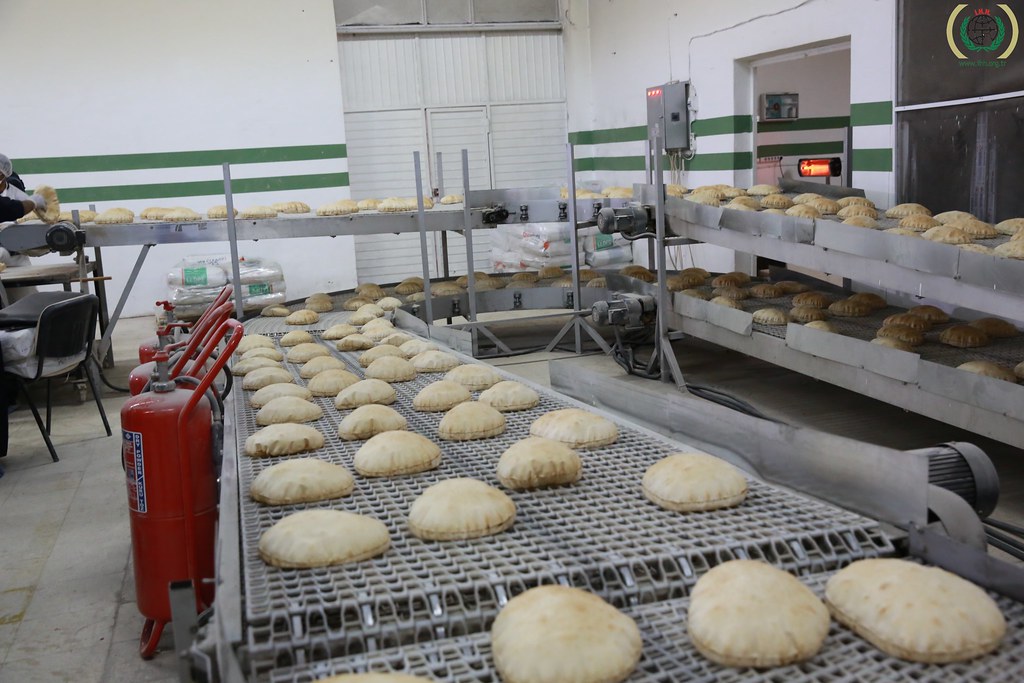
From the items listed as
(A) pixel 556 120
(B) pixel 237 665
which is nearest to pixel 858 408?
(B) pixel 237 665

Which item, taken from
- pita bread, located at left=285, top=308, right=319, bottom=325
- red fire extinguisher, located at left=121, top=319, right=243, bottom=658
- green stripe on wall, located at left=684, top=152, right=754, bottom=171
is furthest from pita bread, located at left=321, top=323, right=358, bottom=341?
green stripe on wall, located at left=684, top=152, right=754, bottom=171

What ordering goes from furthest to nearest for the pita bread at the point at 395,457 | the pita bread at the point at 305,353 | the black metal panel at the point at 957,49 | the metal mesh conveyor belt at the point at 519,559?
the black metal panel at the point at 957,49, the pita bread at the point at 305,353, the pita bread at the point at 395,457, the metal mesh conveyor belt at the point at 519,559

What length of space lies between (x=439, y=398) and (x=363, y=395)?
0.25 m

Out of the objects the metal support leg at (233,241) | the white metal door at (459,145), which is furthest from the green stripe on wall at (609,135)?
the metal support leg at (233,241)

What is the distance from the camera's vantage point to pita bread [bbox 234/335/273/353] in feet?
12.4

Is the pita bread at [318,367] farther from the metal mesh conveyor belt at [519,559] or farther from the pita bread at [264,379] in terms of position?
the metal mesh conveyor belt at [519,559]

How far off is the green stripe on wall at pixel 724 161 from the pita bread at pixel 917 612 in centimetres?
627

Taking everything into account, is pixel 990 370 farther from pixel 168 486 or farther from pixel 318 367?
pixel 168 486

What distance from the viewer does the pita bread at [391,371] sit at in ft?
9.61

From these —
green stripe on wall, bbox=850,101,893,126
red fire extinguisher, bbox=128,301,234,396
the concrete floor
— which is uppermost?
green stripe on wall, bbox=850,101,893,126

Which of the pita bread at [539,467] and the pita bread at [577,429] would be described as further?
the pita bread at [577,429]

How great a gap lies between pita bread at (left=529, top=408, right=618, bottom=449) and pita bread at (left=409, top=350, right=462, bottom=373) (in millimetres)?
979

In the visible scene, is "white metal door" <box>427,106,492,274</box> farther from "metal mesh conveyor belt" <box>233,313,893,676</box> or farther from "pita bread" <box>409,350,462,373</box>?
"metal mesh conveyor belt" <box>233,313,893,676</box>

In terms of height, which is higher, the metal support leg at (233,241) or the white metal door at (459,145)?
the white metal door at (459,145)
